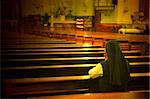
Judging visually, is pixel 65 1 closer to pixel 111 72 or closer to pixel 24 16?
pixel 24 16

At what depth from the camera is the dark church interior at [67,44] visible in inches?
167

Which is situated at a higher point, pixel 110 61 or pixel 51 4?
pixel 51 4

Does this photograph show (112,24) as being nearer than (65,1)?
Yes

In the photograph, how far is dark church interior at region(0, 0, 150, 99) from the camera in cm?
425

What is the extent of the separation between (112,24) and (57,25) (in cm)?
301

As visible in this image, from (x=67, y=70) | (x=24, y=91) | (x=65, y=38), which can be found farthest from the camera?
(x=65, y=38)

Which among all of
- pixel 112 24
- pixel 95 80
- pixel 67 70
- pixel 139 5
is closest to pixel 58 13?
pixel 112 24

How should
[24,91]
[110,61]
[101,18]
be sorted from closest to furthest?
[110,61]
[24,91]
[101,18]

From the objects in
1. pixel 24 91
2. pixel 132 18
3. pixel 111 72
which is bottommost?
pixel 24 91

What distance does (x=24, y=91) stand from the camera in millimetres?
4398

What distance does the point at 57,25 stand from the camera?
15.5m

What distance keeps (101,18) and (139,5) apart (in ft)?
7.49

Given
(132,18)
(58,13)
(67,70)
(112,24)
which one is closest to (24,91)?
(67,70)

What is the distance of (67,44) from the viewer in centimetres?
930
